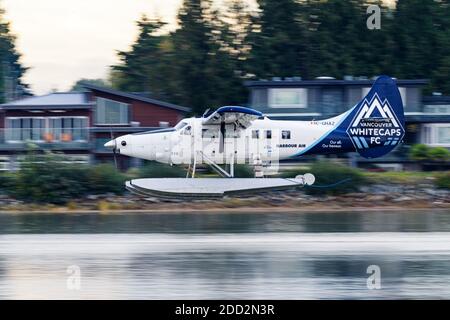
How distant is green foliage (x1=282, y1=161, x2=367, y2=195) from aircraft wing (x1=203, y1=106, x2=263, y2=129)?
5.52m

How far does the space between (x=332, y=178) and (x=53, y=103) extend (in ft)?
51.3

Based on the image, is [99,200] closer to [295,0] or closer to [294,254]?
[294,254]

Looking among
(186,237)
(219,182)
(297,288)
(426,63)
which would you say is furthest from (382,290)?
(426,63)

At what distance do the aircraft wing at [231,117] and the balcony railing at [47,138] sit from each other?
14168 mm

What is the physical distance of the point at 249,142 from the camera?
24094 millimetres

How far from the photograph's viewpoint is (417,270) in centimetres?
1402

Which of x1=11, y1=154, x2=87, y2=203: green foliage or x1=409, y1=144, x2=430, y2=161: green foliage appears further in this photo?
x1=409, y1=144, x2=430, y2=161: green foliage

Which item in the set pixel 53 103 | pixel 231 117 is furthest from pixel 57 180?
pixel 53 103

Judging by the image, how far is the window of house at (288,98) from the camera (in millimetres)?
40844

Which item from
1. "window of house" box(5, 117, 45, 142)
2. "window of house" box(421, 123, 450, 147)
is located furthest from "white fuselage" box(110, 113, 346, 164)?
"window of house" box(421, 123, 450, 147)

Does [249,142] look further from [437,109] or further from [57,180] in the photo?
[437,109]

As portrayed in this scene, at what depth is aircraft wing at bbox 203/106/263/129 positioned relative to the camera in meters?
22.9

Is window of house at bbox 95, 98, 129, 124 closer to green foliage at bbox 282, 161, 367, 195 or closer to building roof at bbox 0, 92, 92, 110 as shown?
building roof at bbox 0, 92, 92, 110
